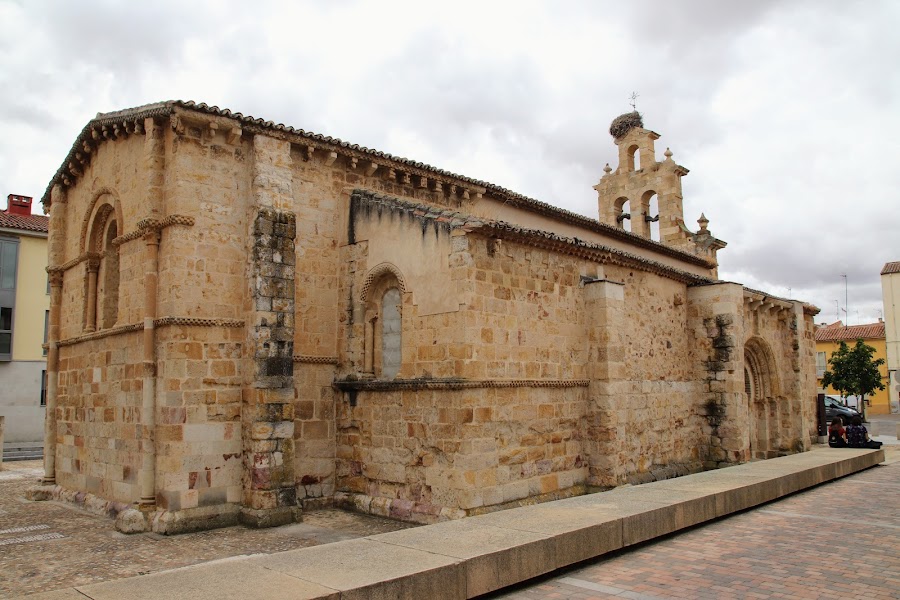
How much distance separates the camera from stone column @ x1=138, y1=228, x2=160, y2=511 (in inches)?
367

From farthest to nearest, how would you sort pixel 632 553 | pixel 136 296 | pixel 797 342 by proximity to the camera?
1. pixel 797 342
2. pixel 136 296
3. pixel 632 553

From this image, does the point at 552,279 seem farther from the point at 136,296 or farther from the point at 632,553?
the point at 136,296

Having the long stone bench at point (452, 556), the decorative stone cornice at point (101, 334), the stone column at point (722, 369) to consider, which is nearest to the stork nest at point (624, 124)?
the stone column at point (722, 369)

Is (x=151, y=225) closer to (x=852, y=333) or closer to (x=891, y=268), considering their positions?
(x=891, y=268)

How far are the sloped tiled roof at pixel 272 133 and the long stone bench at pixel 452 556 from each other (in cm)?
653

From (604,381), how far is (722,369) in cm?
454

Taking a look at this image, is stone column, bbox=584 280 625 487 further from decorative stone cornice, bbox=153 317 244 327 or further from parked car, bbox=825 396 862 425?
parked car, bbox=825 396 862 425

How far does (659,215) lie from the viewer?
21438mm

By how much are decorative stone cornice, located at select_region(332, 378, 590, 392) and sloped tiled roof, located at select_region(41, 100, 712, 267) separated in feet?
12.6

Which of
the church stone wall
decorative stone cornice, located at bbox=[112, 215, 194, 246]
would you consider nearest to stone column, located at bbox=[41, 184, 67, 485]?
the church stone wall

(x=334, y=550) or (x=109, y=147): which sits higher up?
(x=109, y=147)

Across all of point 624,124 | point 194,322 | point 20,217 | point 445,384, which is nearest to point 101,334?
point 194,322

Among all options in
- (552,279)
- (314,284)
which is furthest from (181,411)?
(552,279)

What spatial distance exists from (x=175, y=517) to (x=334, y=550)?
450 cm
